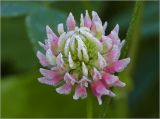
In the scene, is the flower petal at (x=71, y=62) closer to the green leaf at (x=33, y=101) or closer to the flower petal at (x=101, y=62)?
the flower petal at (x=101, y=62)

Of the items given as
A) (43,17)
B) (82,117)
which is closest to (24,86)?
(82,117)

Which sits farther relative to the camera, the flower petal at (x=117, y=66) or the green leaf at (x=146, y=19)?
the green leaf at (x=146, y=19)

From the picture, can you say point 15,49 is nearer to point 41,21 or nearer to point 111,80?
point 41,21

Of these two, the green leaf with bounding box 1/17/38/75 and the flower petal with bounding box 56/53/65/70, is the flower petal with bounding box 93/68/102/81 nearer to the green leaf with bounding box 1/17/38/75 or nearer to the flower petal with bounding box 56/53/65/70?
the flower petal with bounding box 56/53/65/70

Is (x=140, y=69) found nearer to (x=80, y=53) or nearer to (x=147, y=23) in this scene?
(x=147, y=23)

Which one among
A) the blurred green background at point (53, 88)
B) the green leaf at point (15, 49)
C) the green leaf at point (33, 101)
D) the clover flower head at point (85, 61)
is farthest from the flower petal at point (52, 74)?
the green leaf at point (15, 49)

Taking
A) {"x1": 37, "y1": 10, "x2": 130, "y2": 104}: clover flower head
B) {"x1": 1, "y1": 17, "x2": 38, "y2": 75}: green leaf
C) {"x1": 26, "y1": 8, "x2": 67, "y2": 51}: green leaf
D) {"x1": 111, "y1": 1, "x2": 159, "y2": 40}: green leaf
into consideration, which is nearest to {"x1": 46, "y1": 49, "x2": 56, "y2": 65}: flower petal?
{"x1": 37, "y1": 10, "x2": 130, "y2": 104}: clover flower head
